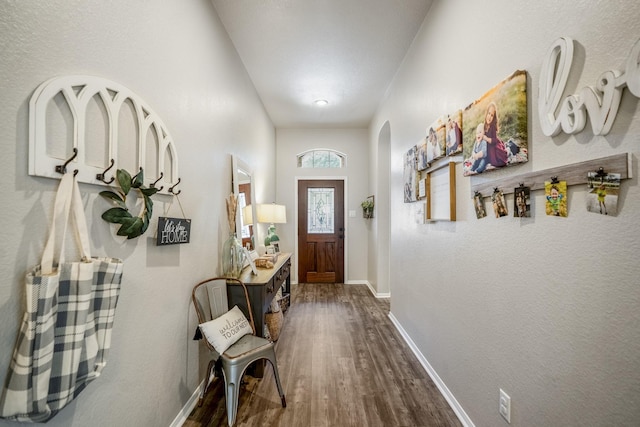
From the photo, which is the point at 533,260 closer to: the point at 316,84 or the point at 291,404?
the point at 291,404

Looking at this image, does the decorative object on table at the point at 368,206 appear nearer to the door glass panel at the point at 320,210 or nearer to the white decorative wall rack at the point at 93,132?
the door glass panel at the point at 320,210

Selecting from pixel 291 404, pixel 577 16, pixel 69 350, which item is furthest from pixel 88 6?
pixel 291 404

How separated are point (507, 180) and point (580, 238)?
42 cm

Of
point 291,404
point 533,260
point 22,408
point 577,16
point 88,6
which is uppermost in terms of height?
point 88,6

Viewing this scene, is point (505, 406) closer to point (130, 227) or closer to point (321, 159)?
point (130, 227)

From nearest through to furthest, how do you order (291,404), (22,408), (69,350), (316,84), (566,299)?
1. (22,408)
2. (69,350)
3. (566,299)
4. (291,404)
5. (316,84)

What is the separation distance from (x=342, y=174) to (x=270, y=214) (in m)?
1.96

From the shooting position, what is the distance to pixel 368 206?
4.87 metres

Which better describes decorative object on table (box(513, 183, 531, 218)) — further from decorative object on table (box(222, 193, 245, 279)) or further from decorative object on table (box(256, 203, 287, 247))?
decorative object on table (box(256, 203, 287, 247))

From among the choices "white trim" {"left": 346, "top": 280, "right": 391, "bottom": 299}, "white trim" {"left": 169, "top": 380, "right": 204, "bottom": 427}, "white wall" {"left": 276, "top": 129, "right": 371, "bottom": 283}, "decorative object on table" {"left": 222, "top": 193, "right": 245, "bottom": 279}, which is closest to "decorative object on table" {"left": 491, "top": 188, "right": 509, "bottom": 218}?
"decorative object on table" {"left": 222, "top": 193, "right": 245, "bottom": 279}

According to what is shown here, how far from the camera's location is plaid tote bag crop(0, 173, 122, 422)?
784 mm

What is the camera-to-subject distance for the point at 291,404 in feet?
6.20

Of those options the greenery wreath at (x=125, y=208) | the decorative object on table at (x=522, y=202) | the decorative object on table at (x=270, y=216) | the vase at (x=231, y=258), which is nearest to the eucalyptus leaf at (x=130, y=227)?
the greenery wreath at (x=125, y=208)

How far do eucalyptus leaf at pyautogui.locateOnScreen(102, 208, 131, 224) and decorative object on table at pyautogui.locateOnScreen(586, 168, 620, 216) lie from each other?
1.71 meters
